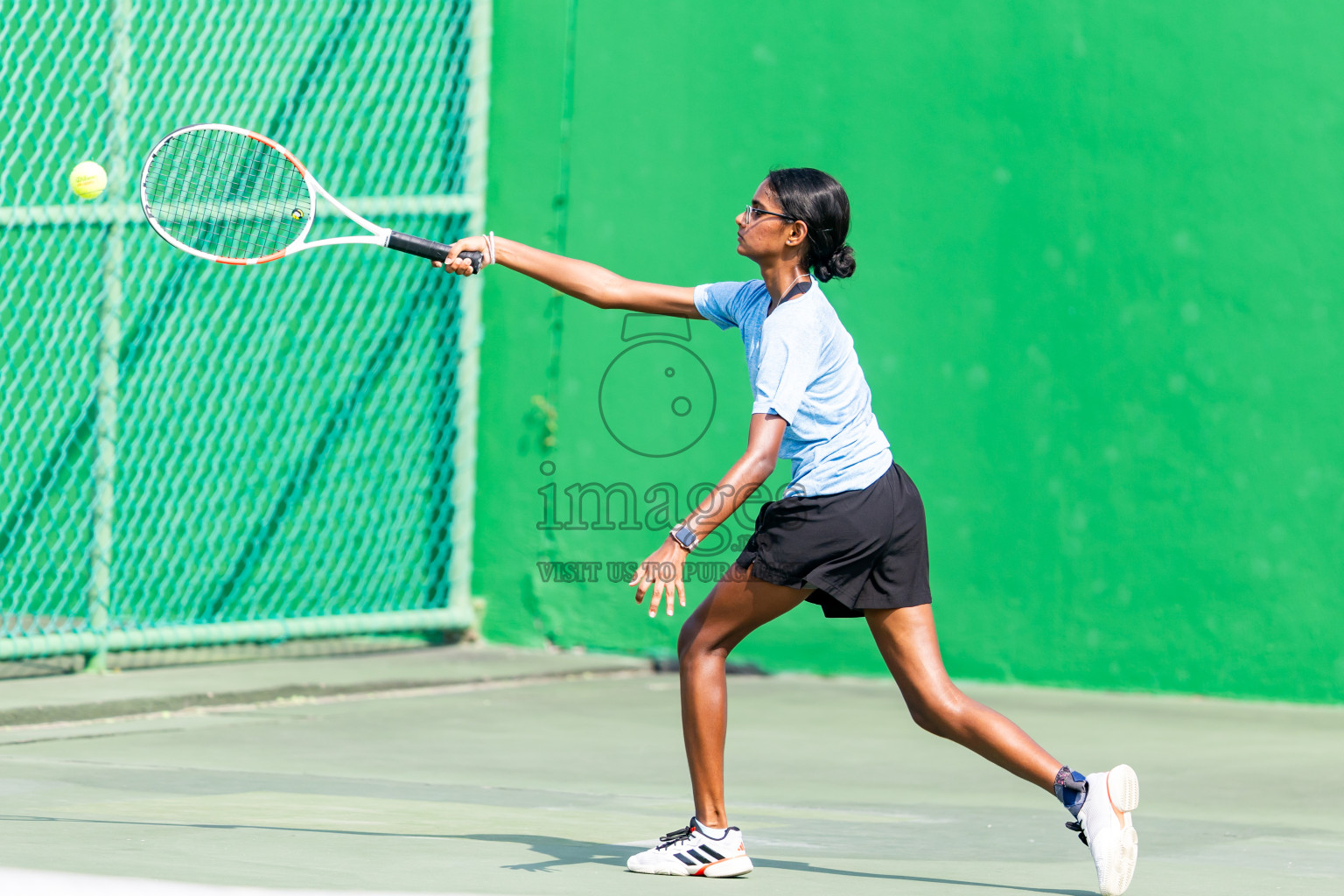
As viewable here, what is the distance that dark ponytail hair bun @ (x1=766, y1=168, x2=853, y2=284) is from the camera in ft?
16.3

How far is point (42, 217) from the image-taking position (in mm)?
8383

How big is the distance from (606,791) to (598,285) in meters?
1.99

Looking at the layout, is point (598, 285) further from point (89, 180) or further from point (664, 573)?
point (89, 180)

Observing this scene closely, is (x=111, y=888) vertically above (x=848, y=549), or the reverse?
(x=848, y=549)

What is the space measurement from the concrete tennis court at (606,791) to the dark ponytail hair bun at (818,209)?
160 centimetres

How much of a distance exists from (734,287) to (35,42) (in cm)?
529

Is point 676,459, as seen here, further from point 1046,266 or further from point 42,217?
point 42,217

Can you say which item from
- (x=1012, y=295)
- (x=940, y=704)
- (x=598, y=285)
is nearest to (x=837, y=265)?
(x=598, y=285)

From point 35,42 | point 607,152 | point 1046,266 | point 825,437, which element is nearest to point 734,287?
point 825,437

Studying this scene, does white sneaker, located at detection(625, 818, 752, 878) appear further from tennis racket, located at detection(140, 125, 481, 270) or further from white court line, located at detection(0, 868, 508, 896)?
tennis racket, located at detection(140, 125, 481, 270)

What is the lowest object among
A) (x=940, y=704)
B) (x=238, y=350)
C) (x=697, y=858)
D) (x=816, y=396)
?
(x=697, y=858)

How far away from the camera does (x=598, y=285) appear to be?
17.4 ft

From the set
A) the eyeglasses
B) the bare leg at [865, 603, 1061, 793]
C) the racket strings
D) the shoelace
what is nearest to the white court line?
the shoelace

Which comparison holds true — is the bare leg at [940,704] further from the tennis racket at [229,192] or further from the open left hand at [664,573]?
the tennis racket at [229,192]
